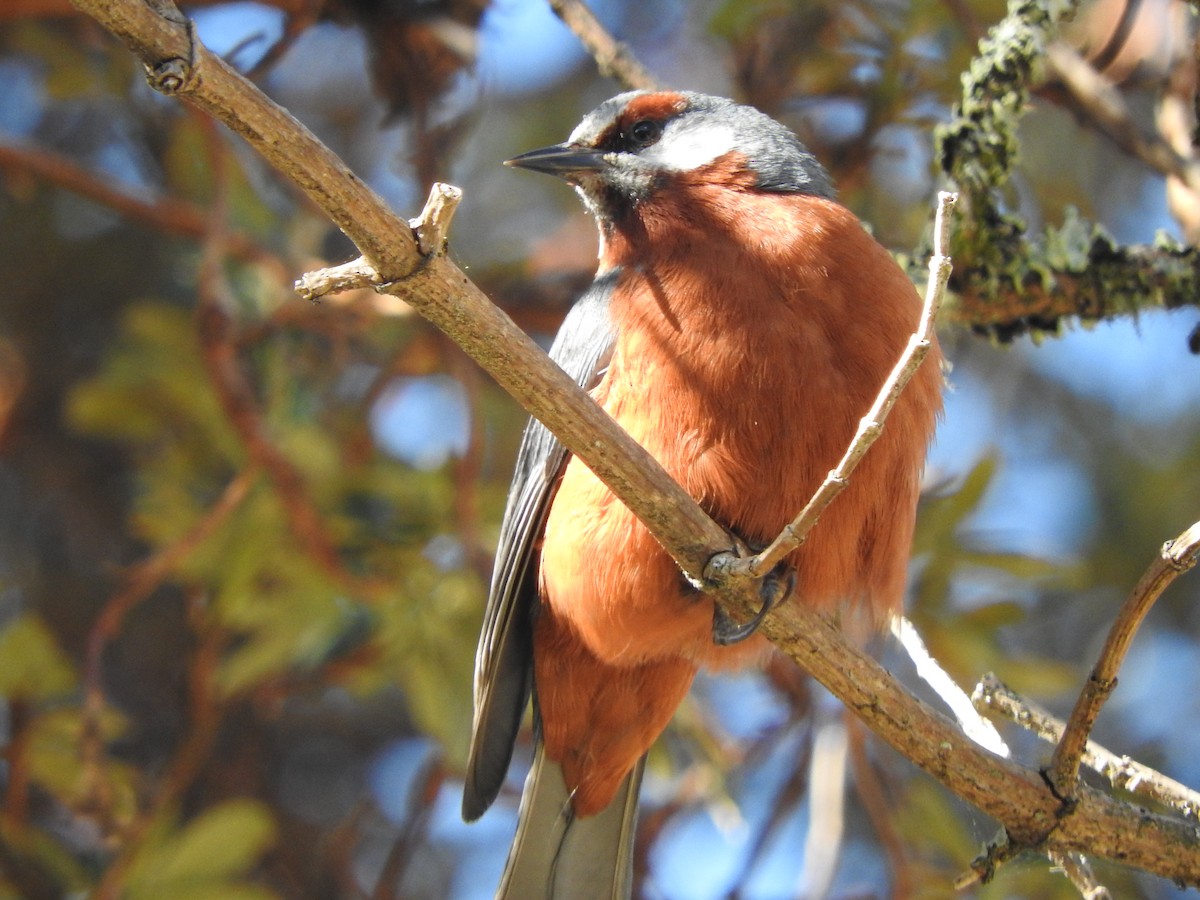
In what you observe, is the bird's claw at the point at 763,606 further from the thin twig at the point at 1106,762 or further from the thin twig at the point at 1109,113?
the thin twig at the point at 1109,113

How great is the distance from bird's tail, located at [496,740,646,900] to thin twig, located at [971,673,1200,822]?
135 centimetres

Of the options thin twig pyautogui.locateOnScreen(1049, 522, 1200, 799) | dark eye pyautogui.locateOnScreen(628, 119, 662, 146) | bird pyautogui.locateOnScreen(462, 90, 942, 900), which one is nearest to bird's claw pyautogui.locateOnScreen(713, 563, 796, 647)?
bird pyautogui.locateOnScreen(462, 90, 942, 900)

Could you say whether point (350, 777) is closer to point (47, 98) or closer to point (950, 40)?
point (47, 98)

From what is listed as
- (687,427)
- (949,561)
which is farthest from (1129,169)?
(687,427)

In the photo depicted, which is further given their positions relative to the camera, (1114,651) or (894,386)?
(1114,651)

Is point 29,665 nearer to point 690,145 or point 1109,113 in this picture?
point 690,145

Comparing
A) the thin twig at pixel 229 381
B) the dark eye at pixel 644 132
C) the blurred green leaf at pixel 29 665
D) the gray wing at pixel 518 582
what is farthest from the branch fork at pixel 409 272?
the blurred green leaf at pixel 29 665

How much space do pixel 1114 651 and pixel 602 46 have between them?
2.70 meters

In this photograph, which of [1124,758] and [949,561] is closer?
[1124,758]

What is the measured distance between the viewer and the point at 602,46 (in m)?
4.18

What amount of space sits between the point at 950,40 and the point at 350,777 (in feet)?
13.2

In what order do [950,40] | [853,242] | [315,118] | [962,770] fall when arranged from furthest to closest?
[315,118]
[950,40]
[853,242]
[962,770]

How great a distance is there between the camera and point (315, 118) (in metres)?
6.02

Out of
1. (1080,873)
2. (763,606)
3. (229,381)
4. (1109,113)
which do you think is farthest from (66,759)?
(1109,113)
